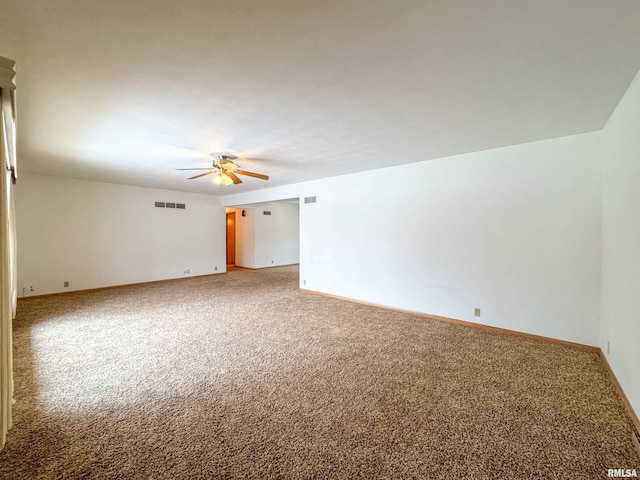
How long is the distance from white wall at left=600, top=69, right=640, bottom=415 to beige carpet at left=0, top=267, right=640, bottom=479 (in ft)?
1.11

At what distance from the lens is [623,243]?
228 centimetres

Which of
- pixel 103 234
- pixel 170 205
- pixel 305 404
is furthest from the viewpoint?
pixel 170 205

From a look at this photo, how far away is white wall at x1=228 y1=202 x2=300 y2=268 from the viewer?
9570mm

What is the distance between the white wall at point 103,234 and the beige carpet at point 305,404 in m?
2.27

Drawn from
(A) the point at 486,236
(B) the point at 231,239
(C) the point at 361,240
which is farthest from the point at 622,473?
(B) the point at 231,239

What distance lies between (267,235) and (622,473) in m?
9.29

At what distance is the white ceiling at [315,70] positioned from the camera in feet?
4.61

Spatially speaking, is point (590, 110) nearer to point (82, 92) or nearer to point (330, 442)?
point (330, 442)

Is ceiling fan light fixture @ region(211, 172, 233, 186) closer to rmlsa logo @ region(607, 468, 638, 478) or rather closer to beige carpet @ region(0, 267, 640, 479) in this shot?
beige carpet @ region(0, 267, 640, 479)

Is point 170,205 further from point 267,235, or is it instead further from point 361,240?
point 361,240

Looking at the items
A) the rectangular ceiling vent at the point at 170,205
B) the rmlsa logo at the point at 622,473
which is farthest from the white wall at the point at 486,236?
the rectangular ceiling vent at the point at 170,205

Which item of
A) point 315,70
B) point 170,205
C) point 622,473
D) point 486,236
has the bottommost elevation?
point 622,473

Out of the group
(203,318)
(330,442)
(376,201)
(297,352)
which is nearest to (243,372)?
(297,352)

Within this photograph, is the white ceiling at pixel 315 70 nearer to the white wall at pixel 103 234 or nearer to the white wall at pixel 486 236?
the white wall at pixel 486 236
